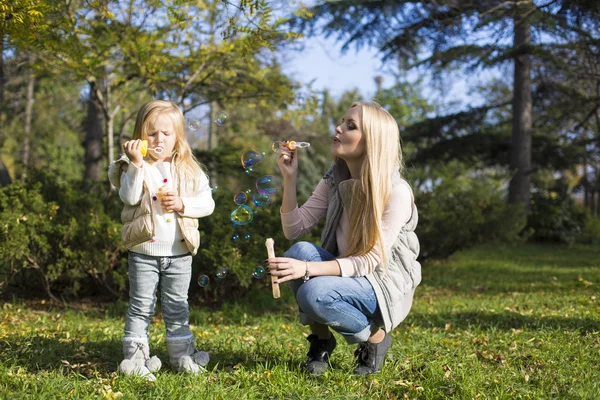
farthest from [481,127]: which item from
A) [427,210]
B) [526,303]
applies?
[526,303]

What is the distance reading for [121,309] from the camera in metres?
5.37

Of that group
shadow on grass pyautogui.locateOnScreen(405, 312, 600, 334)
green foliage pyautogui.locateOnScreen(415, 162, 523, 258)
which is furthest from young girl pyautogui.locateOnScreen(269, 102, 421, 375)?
green foliage pyautogui.locateOnScreen(415, 162, 523, 258)

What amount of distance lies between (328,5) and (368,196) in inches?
390

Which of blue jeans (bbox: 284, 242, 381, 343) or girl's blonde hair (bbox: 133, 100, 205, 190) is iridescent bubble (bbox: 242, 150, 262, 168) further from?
blue jeans (bbox: 284, 242, 381, 343)

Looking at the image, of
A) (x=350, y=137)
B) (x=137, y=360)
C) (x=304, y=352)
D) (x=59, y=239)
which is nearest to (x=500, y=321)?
(x=304, y=352)

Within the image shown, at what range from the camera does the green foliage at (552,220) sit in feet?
46.5

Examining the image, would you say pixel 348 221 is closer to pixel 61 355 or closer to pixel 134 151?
pixel 134 151

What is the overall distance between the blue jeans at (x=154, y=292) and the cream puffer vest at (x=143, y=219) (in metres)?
0.11

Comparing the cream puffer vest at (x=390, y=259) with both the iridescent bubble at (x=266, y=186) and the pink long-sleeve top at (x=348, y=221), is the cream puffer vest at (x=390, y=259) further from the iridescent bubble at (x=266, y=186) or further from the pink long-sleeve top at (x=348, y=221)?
the iridescent bubble at (x=266, y=186)

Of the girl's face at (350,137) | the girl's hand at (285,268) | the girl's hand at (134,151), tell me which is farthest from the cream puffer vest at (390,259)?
the girl's hand at (134,151)

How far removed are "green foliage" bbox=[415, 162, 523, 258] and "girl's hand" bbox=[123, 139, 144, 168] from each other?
6.42 meters

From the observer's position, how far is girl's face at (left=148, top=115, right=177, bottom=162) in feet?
10.0

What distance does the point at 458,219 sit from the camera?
29.3ft

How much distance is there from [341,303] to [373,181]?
0.60 m
